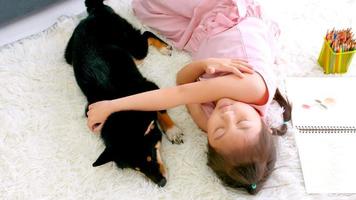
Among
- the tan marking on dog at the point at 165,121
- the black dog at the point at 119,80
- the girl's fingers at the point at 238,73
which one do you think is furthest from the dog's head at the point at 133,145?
the girl's fingers at the point at 238,73

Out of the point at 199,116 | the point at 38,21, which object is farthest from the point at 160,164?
the point at 38,21

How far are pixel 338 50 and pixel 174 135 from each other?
0.71m

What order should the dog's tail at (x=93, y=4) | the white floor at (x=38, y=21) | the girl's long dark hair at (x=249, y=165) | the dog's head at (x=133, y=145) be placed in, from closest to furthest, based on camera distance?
the girl's long dark hair at (x=249, y=165) → the dog's head at (x=133, y=145) → the dog's tail at (x=93, y=4) → the white floor at (x=38, y=21)

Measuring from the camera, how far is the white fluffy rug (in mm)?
1299

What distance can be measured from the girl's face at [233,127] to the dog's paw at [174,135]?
0.76 feet

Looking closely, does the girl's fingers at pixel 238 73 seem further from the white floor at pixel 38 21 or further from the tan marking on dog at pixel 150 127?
the white floor at pixel 38 21

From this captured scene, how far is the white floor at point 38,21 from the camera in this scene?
1.91m

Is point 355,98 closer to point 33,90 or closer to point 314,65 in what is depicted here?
point 314,65

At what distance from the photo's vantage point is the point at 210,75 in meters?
1.37

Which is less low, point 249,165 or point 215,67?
point 215,67

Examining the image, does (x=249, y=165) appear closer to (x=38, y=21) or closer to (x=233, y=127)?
(x=233, y=127)

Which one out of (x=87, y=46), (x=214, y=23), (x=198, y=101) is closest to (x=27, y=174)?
(x=87, y=46)

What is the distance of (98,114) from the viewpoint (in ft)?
4.33

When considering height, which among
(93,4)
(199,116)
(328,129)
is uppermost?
(93,4)
